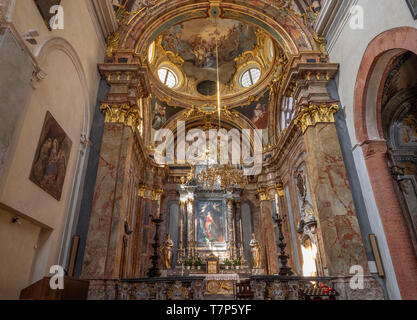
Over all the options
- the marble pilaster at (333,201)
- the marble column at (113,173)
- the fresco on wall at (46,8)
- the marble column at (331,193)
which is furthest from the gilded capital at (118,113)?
the marble pilaster at (333,201)

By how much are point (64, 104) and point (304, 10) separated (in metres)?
9.77

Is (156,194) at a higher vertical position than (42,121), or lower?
higher

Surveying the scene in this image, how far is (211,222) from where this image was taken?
16234mm

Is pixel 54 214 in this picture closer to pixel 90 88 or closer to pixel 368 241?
pixel 90 88

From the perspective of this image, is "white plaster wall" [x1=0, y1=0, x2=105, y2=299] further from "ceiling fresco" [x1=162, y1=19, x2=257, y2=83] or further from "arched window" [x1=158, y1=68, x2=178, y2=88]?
"ceiling fresco" [x1=162, y1=19, x2=257, y2=83]

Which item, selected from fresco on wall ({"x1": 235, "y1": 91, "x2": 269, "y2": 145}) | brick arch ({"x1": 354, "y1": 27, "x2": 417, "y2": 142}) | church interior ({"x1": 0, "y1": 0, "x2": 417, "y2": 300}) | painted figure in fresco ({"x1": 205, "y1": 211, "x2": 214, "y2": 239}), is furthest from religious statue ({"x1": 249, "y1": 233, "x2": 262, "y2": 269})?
brick arch ({"x1": 354, "y1": 27, "x2": 417, "y2": 142})

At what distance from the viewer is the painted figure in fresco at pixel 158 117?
52.5 feet

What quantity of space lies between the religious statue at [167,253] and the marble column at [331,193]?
8.38 m

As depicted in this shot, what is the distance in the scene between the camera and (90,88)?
29.1 ft

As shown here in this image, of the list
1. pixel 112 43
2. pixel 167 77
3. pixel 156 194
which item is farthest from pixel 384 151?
pixel 167 77

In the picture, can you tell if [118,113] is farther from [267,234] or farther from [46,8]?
[267,234]

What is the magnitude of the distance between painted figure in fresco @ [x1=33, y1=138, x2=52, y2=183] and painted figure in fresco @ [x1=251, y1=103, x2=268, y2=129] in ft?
40.9

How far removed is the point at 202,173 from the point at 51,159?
6.26 meters

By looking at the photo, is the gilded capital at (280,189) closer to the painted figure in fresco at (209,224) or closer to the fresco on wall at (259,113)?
the fresco on wall at (259,113)
